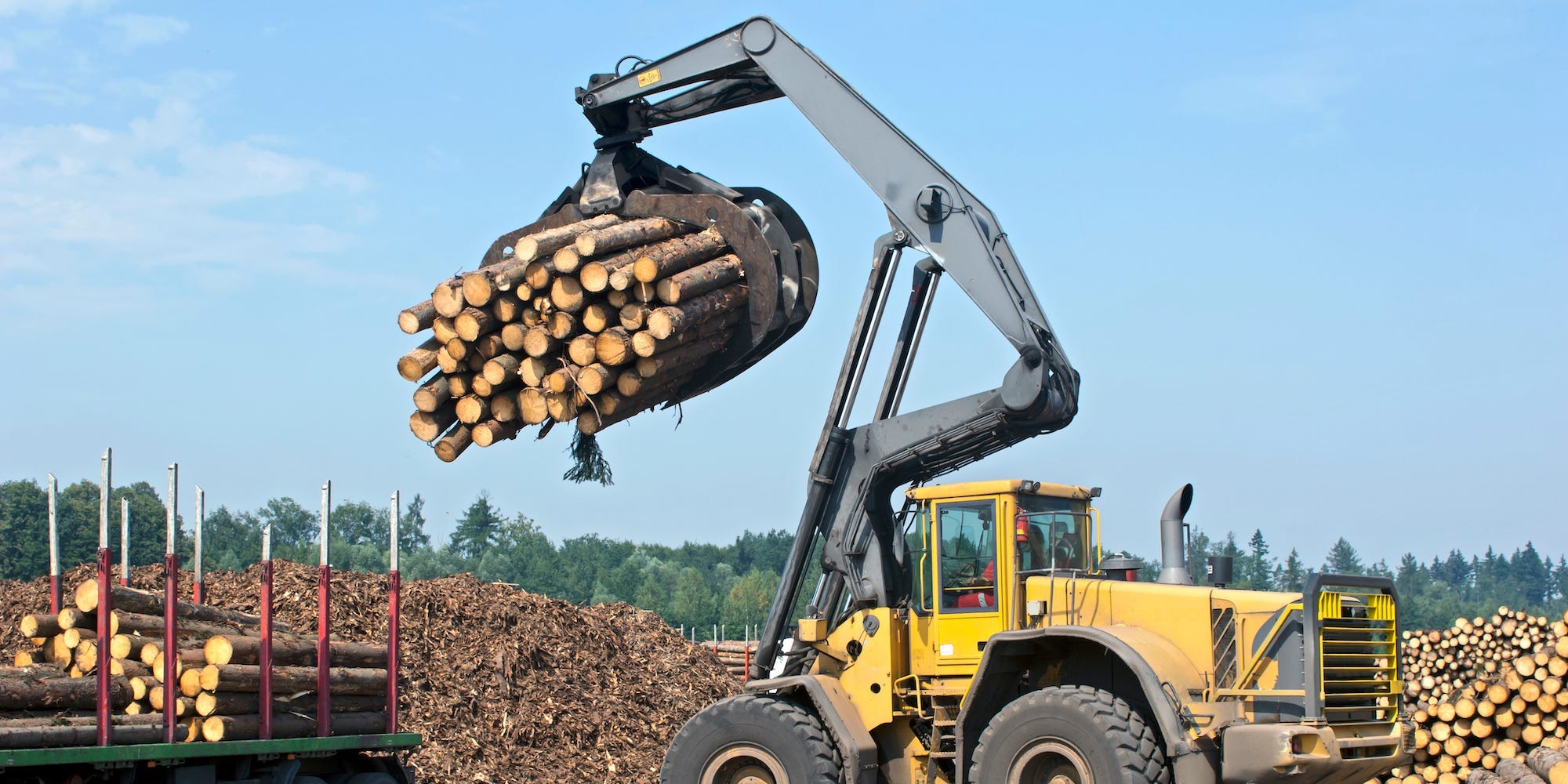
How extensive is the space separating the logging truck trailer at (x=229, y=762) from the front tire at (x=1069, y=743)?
4720mm

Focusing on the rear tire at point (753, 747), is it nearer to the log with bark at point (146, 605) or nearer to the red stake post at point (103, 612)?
the log with bark at point (146, 605)

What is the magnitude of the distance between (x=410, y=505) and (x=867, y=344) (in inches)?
3709

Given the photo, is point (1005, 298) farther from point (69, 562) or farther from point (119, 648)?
point (69, 562)

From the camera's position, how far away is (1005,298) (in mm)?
11867

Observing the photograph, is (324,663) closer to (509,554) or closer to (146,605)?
(146,605)

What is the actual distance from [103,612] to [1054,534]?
6.86m

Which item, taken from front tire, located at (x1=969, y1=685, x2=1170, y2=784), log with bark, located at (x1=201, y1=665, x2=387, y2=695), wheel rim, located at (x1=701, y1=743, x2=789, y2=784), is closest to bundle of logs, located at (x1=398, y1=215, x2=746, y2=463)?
log with bark, located at (x1=201, y1=665, x2=387, y2=695)

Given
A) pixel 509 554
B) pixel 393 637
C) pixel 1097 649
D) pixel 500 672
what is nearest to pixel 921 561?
pixel 1097 649

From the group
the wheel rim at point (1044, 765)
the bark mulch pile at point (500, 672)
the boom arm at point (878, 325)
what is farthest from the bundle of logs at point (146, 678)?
the wheel rim at point (1044, 765)

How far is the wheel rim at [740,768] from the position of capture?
11.8 meters

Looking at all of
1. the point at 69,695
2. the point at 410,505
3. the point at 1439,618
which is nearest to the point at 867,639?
the point at 69,695

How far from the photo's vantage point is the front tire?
9.98 meters

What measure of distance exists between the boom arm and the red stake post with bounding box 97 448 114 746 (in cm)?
461

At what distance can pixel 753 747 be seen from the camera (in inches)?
466
